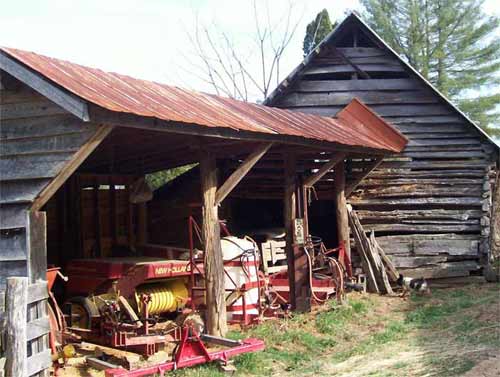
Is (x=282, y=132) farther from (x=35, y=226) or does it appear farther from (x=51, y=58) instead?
(x=35, y=226)

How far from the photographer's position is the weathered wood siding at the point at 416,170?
15.0 metres

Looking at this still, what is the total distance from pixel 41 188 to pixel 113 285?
10.8 ft

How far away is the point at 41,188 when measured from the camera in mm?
7133

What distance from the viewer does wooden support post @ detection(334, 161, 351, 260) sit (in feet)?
46.7

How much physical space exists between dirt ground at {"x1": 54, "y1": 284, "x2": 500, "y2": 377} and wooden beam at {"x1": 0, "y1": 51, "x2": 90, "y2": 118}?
10.3 feet

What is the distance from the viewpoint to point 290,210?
1184 cm

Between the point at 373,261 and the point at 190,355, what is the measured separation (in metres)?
6.93

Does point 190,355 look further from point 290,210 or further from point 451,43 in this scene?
point 451,43

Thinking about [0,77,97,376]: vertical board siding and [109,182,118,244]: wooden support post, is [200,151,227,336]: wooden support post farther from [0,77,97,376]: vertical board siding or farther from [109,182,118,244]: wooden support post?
[109,182,118,244]: wooden support post

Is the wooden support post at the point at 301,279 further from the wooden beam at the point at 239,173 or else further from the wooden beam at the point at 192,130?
the wooden beam at the point at 239,173

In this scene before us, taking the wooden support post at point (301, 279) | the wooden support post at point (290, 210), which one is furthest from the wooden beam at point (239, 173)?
the wooden support post at point (301, 279)

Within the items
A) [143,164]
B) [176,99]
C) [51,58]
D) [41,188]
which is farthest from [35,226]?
[143,164]

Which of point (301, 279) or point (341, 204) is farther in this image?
point (341, 204)

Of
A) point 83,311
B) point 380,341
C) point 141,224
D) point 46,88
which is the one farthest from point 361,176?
point 46,88
